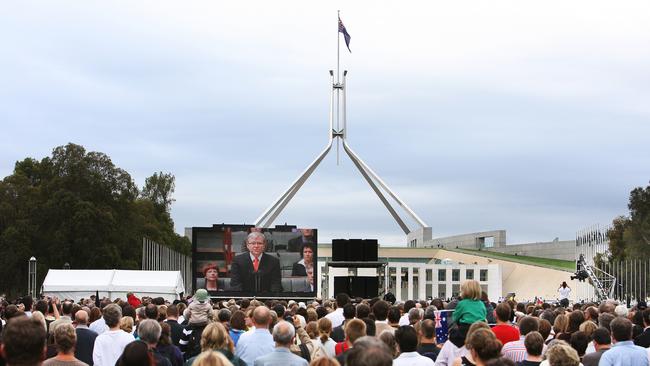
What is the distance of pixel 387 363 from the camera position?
537 cm

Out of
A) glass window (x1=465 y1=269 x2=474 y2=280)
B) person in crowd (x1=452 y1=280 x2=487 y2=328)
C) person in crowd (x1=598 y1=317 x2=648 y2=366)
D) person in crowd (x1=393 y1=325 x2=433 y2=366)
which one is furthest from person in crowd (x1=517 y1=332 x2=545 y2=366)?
glass window (x1=465 y1=269 x2=474 y2=280)

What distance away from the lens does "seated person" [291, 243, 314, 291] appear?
4241 centimetres

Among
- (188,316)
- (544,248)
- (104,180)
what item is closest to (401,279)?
(104,180)

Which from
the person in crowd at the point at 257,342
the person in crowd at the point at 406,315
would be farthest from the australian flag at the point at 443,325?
the person in crowd at the point at 406,315

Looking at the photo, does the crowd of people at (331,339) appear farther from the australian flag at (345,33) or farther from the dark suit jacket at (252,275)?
the australian flag at (345,33)

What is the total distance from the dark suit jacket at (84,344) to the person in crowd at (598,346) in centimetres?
488

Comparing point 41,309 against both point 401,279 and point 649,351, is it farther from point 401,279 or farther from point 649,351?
point 401,279

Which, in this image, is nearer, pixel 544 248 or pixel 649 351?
pixel 649 351

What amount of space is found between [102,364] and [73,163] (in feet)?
199

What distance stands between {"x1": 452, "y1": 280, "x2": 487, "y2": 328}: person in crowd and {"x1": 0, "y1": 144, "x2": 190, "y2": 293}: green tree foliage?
56.7 meters

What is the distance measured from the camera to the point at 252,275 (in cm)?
4181

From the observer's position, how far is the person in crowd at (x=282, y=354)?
8.74 meters

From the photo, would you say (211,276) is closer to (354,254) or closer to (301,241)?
(301,241)

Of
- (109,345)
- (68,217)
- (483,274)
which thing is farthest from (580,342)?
(483,274)
